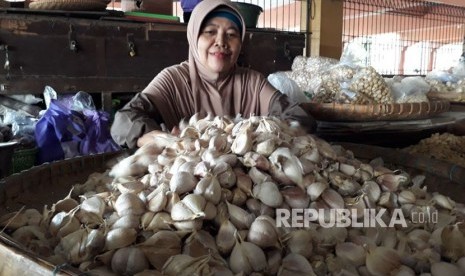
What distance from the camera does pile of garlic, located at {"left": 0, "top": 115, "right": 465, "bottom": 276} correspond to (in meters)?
0.71

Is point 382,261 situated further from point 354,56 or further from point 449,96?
point 449,96

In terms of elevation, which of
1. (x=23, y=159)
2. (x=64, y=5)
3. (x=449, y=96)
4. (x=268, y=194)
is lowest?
(x=23, y=159)

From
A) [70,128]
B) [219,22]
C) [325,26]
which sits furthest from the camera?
[325,26]

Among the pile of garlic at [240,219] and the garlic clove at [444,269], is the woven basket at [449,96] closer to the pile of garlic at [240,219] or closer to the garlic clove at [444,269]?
the pile of garlic at [240,219]

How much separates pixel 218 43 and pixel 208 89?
0.72ft

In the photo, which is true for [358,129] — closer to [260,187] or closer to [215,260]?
[260,187]

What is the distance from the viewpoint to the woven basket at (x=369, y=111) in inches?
62.4

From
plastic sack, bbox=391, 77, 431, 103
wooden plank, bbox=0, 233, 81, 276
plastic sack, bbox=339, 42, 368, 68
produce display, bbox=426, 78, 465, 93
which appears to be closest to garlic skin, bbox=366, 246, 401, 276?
wooden plank, bbox=0, 233, 81, 276

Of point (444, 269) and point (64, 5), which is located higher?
point (64, 5)

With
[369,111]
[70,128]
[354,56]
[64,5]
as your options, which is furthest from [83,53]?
[369,111]

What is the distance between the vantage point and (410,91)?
2002mm

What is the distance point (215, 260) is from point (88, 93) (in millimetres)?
2172

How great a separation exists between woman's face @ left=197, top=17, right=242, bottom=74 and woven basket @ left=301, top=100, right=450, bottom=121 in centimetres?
37

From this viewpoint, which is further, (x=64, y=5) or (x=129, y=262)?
(x=64, y=5)
